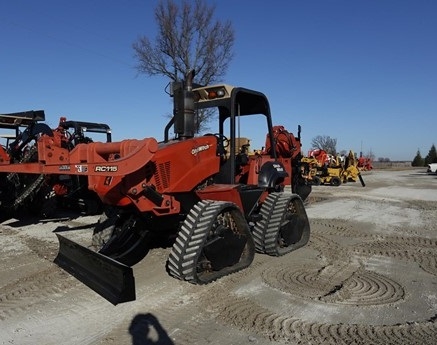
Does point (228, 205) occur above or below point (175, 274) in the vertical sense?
above

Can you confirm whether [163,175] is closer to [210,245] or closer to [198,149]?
[198,149]

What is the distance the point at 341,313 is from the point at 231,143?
2782 millimetres

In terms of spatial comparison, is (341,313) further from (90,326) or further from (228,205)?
(90,326)

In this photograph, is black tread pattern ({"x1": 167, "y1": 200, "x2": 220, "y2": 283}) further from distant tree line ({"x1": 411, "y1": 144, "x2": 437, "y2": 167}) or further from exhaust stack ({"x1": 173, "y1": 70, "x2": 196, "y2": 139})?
distant tree line ({"x1": 411, "y1": 144, "x2": 437, "y2": 167})

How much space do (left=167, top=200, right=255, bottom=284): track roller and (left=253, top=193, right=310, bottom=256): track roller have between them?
Answer: 2.33ft

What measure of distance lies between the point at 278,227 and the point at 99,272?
8.95ft

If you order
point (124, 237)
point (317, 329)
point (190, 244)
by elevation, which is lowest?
point (317, 329)

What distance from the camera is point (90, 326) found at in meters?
3.85

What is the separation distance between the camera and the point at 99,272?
15.4ft

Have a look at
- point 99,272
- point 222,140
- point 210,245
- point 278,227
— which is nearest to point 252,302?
point 210,245

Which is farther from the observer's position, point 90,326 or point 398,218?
point 398,218

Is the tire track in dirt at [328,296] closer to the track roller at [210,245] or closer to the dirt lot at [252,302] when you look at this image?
the dirt lot at [252,302]

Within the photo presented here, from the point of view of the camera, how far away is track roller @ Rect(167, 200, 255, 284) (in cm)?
477

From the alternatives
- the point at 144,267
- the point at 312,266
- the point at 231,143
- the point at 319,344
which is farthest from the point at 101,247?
the point at 319,344
